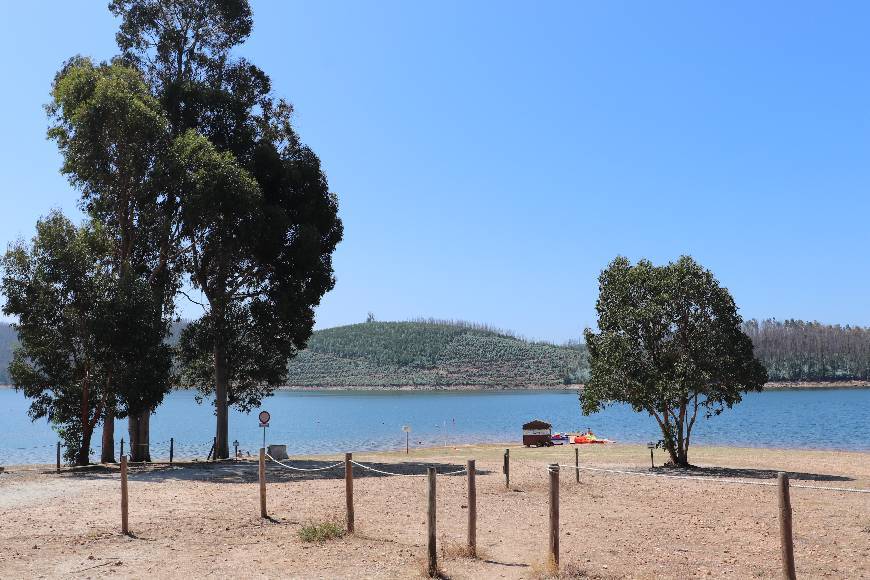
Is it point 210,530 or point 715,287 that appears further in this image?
point 715,287

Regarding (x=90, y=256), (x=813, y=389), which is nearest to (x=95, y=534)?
(x=90, y=256)

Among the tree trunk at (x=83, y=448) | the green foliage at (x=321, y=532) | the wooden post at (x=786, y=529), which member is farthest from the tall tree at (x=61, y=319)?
the wooden post at (x=786, y=529)

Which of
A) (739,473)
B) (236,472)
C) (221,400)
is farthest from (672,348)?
(221,400)

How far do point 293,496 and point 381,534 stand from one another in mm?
5985

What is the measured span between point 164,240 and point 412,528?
2128cm

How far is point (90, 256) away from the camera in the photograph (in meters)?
27.7

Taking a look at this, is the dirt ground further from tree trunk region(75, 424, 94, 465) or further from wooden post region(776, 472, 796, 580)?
tree trunk region(75, 424, 94, 465)

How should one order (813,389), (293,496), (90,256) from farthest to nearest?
(813,389) < (90,256) < (293,496)

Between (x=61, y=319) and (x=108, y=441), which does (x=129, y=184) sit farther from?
(x=108, y=441)

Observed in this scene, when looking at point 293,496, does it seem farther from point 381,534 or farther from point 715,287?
point 715,287

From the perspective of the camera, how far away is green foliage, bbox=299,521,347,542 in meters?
12.6

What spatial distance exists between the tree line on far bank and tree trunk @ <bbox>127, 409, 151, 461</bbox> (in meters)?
0.07

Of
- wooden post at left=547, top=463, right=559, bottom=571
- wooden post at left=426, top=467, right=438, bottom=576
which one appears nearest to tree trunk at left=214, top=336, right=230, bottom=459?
wooden post at left=426, top=467, right=438, bottom=576

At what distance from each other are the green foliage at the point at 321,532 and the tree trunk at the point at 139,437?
782 inches
